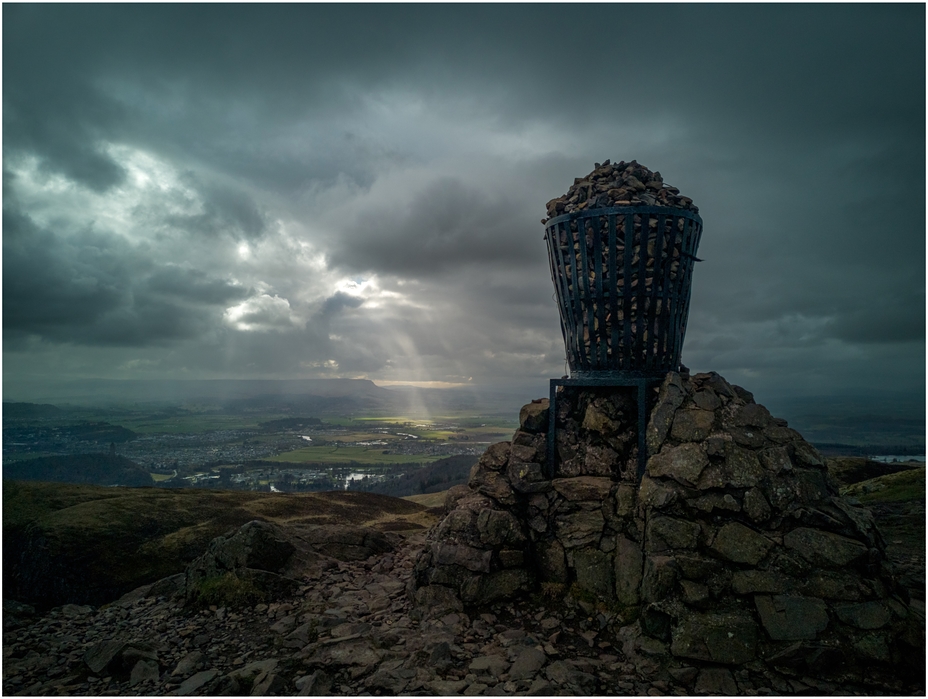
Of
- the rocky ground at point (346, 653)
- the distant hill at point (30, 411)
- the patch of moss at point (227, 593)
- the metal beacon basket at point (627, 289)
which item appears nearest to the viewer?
the rocky ground at point (346, 653)

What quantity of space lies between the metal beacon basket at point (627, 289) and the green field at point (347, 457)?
238 feet

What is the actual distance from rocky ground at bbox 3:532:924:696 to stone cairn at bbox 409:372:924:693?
0.28m

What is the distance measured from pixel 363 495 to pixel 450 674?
71.6 ft

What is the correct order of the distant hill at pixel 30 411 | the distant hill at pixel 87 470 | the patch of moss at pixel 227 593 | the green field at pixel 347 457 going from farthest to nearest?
the distant hill at pixel 30 411, the green field at pixel 347 457, the distant hill at pixel 87 470, the patch of moss at pixel 227 593

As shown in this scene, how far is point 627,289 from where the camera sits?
10.1 m

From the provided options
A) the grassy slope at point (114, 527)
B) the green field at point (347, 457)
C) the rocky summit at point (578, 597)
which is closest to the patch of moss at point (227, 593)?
the rocky summit at point (578, 597)

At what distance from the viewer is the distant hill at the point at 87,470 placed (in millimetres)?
55625

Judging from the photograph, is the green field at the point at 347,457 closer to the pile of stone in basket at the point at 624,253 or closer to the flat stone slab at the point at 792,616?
the pile of stone in basket at the point at 624,253

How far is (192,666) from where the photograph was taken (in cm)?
764

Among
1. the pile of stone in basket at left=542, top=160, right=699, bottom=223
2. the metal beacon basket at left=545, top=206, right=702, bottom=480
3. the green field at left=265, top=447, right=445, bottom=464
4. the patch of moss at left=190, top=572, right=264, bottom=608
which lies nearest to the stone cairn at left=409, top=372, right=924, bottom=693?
the metal beacon basket at left=545, top=206, right=702, bottom=480

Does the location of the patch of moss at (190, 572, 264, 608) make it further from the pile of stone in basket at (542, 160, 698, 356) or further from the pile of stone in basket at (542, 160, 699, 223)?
the pile of stone in basket at (542, 160, 699, 223)

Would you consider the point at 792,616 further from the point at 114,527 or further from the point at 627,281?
the point at 114,527

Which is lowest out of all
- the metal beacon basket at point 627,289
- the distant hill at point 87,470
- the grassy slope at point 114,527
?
the distant hill at point 87,470

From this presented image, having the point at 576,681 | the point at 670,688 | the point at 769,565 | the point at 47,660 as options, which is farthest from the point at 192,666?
the point at 769,565
